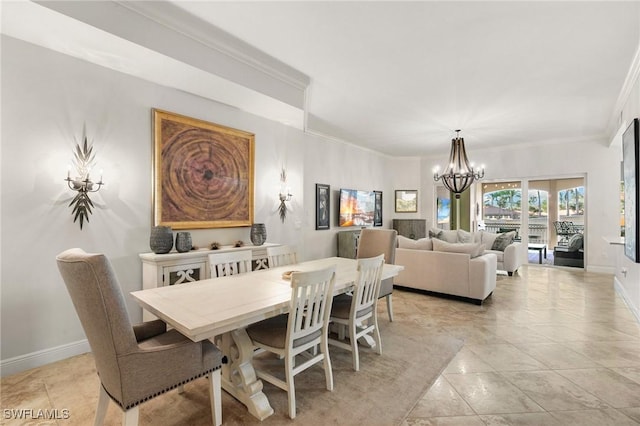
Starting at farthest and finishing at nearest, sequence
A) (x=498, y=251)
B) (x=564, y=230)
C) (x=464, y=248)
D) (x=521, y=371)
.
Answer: (x=564, y=230) < (x=498, y=251) < (x=464, y=248) < (x=521, y=371)

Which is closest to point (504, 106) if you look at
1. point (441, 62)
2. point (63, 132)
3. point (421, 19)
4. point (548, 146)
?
point (441, 62)

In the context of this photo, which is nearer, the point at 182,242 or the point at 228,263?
the point at 228,263

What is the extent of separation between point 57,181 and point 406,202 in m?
7.38

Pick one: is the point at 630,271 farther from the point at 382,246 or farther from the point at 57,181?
the point at 57,181

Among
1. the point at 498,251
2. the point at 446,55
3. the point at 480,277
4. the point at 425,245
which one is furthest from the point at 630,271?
the point at 446,55

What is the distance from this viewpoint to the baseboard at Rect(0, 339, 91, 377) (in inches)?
93.9

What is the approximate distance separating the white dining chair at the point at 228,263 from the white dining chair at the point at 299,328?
708 millimetres

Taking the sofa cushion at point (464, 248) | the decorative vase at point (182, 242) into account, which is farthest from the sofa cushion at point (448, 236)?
the decorative vase at point (182, 242)

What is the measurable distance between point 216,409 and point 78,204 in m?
2.19

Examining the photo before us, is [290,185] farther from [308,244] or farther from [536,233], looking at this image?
[536,233]

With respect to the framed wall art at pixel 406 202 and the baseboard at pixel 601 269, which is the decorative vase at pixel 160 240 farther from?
the baseboard at pixel 601 269

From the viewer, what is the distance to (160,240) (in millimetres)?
3027

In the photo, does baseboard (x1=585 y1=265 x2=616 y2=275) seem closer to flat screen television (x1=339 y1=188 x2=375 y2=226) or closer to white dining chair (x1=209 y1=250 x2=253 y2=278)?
flat screen television (x1=339 y1=188 x2=375 y2=226)

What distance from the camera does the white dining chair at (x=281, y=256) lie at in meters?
3.21
